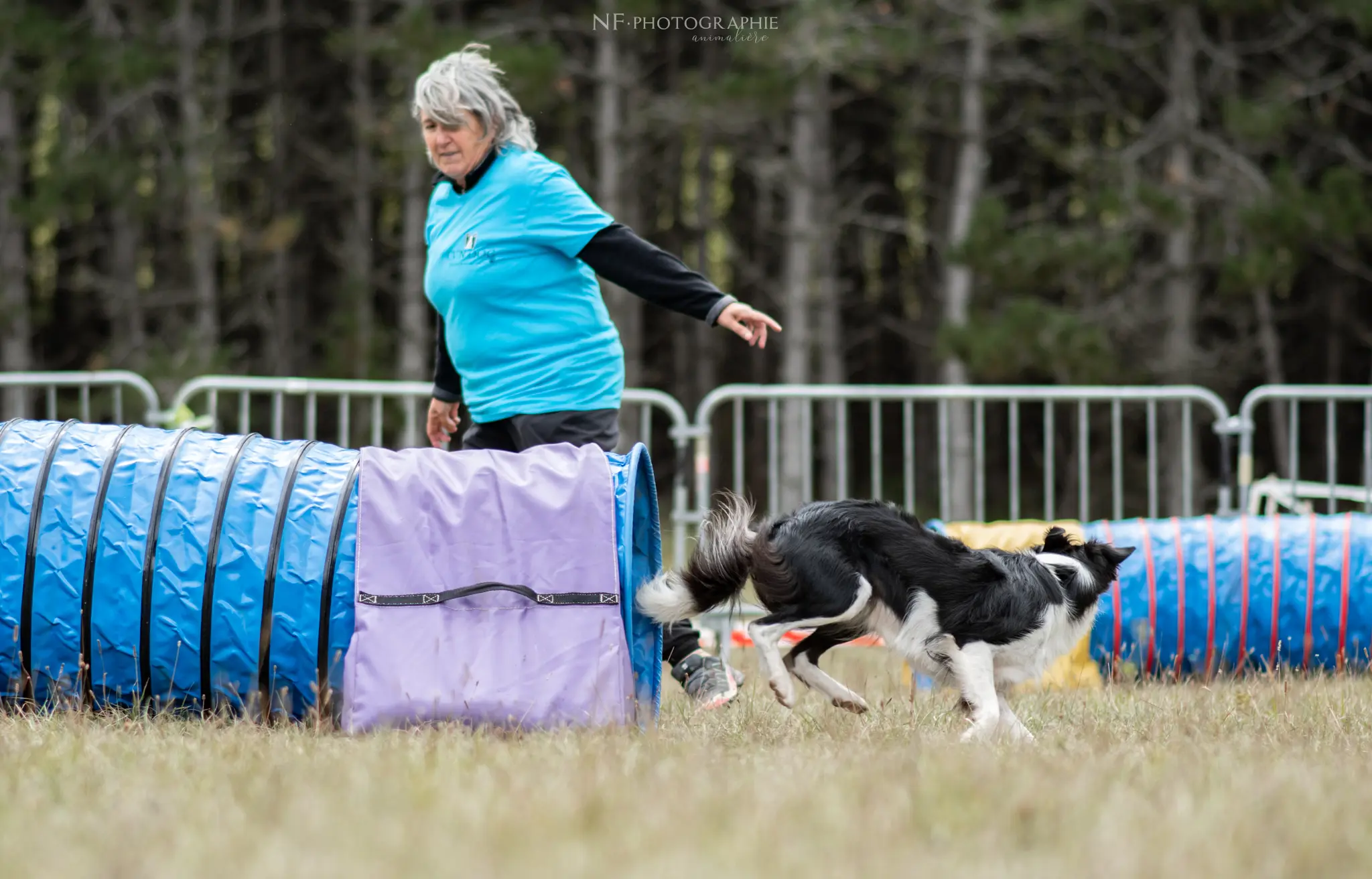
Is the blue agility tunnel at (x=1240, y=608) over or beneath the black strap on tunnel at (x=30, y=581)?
beneath

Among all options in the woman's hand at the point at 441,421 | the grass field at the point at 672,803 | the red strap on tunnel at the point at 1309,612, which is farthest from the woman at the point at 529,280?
the red strap on tunnel at the point at 1309,612

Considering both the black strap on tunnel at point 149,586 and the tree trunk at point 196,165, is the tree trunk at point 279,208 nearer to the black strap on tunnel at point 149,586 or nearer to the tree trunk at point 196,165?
the tree trunk at point 196,165

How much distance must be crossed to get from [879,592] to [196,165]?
1392cm

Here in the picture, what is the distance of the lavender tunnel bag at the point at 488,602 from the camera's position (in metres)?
3.47

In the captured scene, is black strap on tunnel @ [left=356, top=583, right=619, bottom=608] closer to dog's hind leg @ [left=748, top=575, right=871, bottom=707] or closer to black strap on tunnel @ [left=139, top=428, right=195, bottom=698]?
dog's hind leg @ [left=748, top=575, right=871, bottom=707]

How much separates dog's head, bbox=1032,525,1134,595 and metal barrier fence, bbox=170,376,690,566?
111cm

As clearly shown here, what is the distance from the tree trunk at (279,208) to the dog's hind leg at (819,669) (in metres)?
15.3

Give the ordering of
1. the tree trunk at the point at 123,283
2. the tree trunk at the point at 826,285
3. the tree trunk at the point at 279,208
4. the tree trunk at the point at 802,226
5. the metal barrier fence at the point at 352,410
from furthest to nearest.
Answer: the tree trunk at the point at 279,208
the tree trunk at the point at 123,283
the tree trunk at the point at 826,285
the tree trunk at the point at 802,226
the metal barrier fence at the point at 352,410

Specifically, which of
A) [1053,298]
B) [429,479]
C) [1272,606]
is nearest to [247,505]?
[429,479]

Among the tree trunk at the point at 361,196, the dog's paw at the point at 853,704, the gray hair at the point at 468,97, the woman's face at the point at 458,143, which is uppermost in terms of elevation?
the tree trunk at the point at 361,196

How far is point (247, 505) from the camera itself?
12.1 ft

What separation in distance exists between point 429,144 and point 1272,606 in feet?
11.7

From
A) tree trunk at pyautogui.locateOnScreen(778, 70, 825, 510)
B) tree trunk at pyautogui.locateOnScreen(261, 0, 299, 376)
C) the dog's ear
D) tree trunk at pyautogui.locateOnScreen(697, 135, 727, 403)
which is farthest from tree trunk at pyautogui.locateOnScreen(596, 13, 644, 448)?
the dog's ear

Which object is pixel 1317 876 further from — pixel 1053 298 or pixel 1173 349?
pixel 1053 298
